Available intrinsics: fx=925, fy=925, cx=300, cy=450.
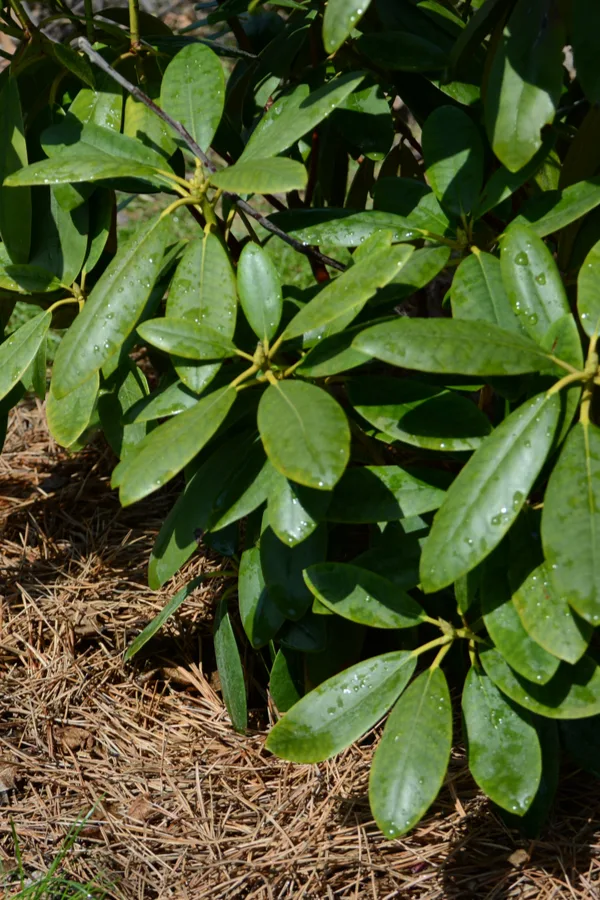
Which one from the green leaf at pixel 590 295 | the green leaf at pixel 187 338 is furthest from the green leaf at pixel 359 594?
the green leaf at pixel 590 295

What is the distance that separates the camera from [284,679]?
1.45 m

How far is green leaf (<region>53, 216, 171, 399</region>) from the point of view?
1.11m

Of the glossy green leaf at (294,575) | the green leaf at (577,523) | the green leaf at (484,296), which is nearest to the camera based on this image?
the green leaf at (577,523)

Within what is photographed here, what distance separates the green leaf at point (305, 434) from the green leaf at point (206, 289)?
0.51 ft

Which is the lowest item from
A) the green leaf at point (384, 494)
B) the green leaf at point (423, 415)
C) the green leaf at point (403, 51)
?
Answer: the green leaf at point (384, 494)

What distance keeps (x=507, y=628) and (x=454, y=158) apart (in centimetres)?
60

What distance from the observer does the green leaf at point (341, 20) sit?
37.8 inches

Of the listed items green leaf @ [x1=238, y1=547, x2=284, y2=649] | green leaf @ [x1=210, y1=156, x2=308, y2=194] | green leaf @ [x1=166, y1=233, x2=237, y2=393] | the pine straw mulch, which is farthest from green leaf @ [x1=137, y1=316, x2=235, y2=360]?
the pine straw mulch

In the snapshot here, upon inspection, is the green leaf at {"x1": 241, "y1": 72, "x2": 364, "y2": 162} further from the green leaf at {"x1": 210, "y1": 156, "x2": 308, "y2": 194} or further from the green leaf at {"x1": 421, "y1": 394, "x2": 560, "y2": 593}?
the green leaf at {"x1": 421, "y1": 394, "x2": 560, "y2": 593}

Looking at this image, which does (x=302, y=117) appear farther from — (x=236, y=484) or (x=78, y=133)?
(x=236, y=484)

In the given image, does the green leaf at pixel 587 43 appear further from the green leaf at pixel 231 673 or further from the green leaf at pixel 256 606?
the green leaf at pixel 231 673

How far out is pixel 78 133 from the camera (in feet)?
4.17

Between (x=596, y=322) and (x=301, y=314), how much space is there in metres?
0.32

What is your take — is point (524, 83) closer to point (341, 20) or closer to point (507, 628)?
point (341, 20)
